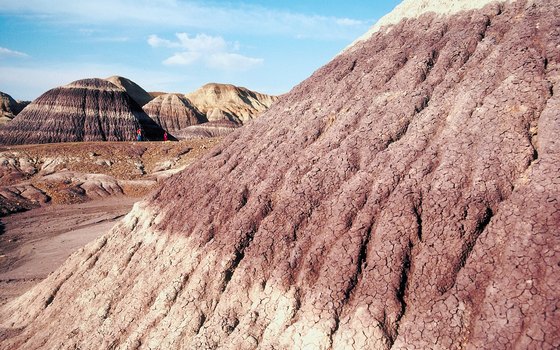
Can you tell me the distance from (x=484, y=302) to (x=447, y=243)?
1.03 metres

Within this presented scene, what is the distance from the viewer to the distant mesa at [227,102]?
91.2 m

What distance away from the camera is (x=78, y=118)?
4731 cm

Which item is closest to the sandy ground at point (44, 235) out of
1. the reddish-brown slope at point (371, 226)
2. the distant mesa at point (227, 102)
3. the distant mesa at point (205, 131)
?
the reddish-brown slope at point (371, 226)

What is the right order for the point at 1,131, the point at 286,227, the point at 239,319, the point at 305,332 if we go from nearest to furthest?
1. the point at 305,332
2. the point at 239,319
3. the point at 286,227
4. the point at 1,131

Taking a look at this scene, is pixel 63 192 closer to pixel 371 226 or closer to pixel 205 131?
pixel 371 226

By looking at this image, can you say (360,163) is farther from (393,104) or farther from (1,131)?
(1,131)

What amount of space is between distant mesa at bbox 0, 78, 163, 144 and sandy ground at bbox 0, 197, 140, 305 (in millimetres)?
19447

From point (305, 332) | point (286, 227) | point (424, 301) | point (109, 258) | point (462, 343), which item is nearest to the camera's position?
point (462, 343)

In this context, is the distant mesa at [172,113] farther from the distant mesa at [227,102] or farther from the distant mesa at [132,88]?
the distant mesa at [132,88]

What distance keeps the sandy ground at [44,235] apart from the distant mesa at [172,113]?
163 ft

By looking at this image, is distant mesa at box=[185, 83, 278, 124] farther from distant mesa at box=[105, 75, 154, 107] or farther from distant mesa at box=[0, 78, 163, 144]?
distant mesa at box=[0, 78, 163, 144]

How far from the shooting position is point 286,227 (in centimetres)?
760

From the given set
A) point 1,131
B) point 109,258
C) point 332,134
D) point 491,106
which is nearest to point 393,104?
point 332,134

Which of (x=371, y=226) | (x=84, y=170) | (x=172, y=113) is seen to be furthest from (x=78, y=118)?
(x=371, y=226)
